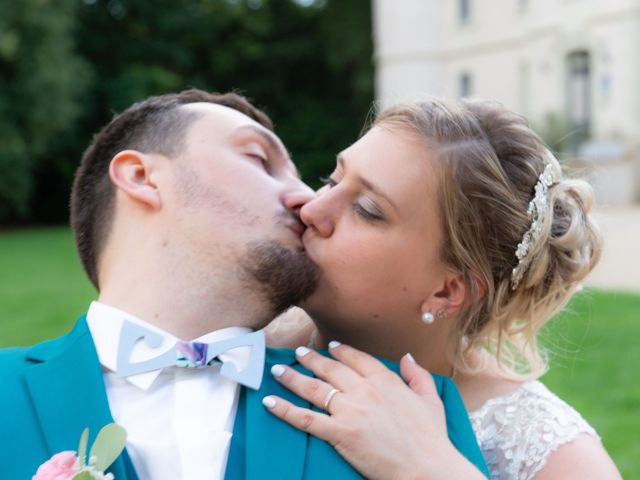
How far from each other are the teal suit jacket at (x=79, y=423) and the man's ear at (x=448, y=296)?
0.69m

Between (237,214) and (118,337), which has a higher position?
(237,214)

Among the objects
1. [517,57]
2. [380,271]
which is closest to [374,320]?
[380,271]

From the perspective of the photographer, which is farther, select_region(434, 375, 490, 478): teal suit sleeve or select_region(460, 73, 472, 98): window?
select_region(460, 73, 472, 98): window

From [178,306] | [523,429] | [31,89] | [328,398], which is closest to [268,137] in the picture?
[178,306]

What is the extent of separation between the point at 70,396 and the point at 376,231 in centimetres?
110

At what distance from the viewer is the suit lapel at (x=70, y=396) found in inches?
84.5

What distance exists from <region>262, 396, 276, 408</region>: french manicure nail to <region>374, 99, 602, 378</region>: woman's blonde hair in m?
0.86

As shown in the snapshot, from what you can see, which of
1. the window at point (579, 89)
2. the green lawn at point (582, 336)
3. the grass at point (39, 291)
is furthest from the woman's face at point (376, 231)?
the window at point (579, 89)

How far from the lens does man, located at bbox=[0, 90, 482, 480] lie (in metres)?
2.21

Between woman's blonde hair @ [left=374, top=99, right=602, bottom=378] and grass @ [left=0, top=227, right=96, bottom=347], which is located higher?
woman's blonde hair @ [left=374, top=99, right=602, bottom=378]

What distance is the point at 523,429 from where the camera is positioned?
298 cm

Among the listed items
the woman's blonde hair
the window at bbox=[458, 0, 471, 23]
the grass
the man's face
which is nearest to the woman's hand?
the man's face

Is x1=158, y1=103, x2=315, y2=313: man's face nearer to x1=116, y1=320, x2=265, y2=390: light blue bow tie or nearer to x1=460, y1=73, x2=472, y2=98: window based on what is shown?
x1=116, y1=320, x2=265, y2=390: light blue bow tie

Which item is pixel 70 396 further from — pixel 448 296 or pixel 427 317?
pixel 448 296
